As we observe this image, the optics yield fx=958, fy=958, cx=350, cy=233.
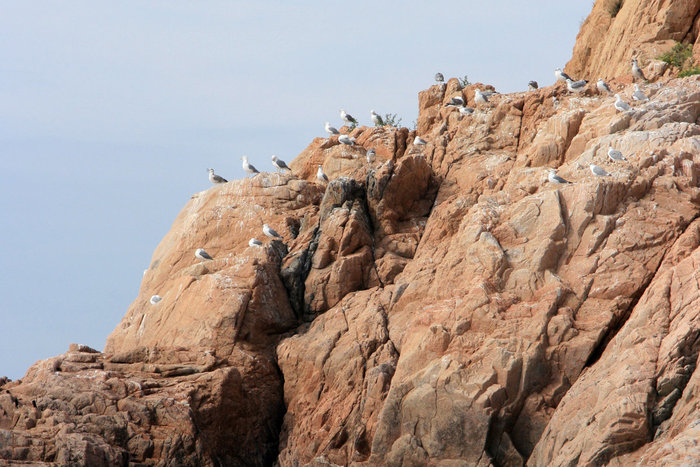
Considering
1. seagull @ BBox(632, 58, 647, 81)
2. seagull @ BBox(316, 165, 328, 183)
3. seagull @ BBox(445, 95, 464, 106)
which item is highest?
seagull @ BBox(445, 95, 464, 106)

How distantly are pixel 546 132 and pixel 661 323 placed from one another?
8.31 meters

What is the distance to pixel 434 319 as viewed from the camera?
22078 mm

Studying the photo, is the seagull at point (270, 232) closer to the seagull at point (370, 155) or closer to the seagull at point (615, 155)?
the seagull at point (370, 155)

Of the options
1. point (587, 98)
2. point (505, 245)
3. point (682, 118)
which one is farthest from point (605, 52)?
point (505, 245)

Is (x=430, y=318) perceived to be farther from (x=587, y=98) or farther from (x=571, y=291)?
(x=587, y=98)

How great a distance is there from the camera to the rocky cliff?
1950cm

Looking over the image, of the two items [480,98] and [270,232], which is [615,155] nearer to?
[480,98]

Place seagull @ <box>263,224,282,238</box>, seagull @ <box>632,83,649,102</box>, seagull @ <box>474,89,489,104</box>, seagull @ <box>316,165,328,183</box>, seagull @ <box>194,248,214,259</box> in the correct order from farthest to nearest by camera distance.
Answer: seagull @ <box>316,165,328,183</box> → seagull @ <box>474,89,489,104</box> → seagull @ <box>194,248,214,259</box> → seagull @ <box>263,224,282,238</box> → seagull @ <box>632,83,649,102</box>

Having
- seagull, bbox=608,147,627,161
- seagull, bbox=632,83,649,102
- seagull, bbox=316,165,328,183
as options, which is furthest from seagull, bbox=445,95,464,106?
seagull, bbox=608,147,627,161

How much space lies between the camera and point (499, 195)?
24.3 m

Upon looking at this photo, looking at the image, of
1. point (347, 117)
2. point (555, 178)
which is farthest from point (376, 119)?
point (555, 178)

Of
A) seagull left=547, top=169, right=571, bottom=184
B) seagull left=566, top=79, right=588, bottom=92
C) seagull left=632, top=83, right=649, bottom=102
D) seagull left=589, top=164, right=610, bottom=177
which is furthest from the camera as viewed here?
seagull left=566, top=79, right=588, bottom=92

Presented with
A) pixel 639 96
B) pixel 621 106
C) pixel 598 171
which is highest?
pixel 639 96

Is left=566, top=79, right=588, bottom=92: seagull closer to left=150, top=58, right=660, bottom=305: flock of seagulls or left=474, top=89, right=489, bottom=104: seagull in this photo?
left=150, top=58, right=660, bottom=305: flock of seagulls
